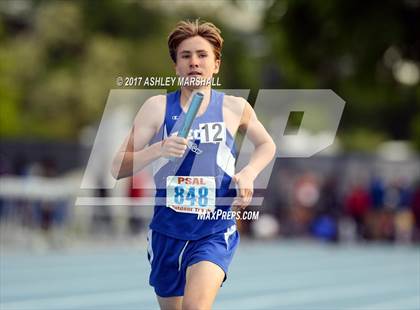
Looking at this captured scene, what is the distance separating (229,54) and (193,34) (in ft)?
168

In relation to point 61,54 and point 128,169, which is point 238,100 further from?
point 61,54

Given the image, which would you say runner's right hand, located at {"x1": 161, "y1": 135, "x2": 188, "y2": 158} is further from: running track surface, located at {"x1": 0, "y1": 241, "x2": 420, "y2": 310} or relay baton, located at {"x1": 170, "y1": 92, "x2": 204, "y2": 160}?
running track surface, located at {"x1": 0, "y1": 241, "x2": 420, "y2": 310}

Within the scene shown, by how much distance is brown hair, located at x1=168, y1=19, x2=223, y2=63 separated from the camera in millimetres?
5250

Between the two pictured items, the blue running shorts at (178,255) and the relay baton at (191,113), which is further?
the blue running shorts at (178,255)

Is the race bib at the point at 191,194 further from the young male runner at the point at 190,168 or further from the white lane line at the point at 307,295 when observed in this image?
the white lane line at the point at 307,295

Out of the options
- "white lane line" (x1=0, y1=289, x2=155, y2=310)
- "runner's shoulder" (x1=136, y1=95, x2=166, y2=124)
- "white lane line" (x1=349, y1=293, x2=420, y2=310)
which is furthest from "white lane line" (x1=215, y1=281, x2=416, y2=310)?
"runner's shoulder" (x1=136, y1=95, x2=166, y2=124)

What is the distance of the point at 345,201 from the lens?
23234mm

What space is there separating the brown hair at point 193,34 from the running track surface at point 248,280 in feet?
15.1

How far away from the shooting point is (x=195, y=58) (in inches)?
204

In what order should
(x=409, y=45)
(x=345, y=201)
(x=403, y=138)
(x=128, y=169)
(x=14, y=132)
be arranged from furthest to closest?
(x=403, y=138)
(x=14, y=132)
(x=409, y=45)
(x=345, y=201)
(x=128, y=169)

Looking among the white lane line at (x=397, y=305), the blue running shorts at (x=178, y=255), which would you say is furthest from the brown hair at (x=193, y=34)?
the white lane line at (x=397, y=305)

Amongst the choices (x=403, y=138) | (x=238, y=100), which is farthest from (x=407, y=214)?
(x=403, y=138)

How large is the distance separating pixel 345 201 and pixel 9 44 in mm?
26986

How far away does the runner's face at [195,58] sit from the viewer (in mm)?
5184
